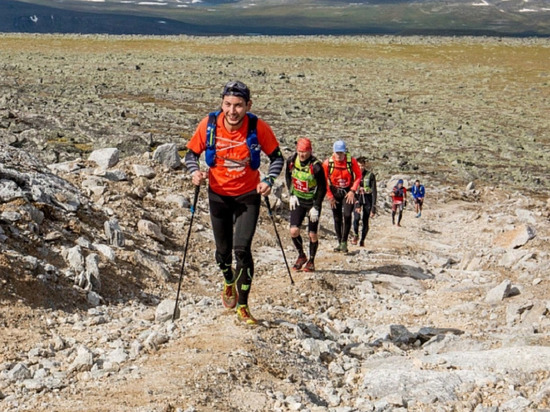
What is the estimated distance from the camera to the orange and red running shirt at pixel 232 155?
838 cm

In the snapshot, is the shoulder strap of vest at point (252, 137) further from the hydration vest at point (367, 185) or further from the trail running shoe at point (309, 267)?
the hydration vest at point (367, 185)

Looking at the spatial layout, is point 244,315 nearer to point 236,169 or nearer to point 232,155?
point 236,169

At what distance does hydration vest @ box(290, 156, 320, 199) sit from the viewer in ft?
41.9

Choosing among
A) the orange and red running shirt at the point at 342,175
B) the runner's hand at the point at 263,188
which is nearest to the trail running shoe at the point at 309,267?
the orange and red running shirt at the point at 342,175

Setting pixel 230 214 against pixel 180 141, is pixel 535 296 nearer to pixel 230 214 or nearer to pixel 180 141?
pixel 230 214

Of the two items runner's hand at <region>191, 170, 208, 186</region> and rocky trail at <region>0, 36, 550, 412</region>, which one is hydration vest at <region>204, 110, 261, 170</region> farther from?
rocky trail at <region>0, 36, 550, 412</region>

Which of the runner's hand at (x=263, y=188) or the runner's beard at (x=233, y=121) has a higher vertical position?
the runner's beard at (x=233, y=121)

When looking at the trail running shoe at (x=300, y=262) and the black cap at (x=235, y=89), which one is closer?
the black cap at (x=235, y=89)

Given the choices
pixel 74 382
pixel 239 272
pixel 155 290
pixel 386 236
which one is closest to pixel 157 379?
pixel 74 382

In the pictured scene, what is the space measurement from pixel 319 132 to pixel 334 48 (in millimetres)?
72221

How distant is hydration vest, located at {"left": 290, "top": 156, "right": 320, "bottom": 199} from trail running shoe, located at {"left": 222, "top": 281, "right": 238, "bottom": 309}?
383 cm

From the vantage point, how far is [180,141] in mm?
30516

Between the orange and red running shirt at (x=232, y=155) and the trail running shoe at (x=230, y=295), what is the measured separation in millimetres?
1372

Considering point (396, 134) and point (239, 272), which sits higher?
point (239, 272)
